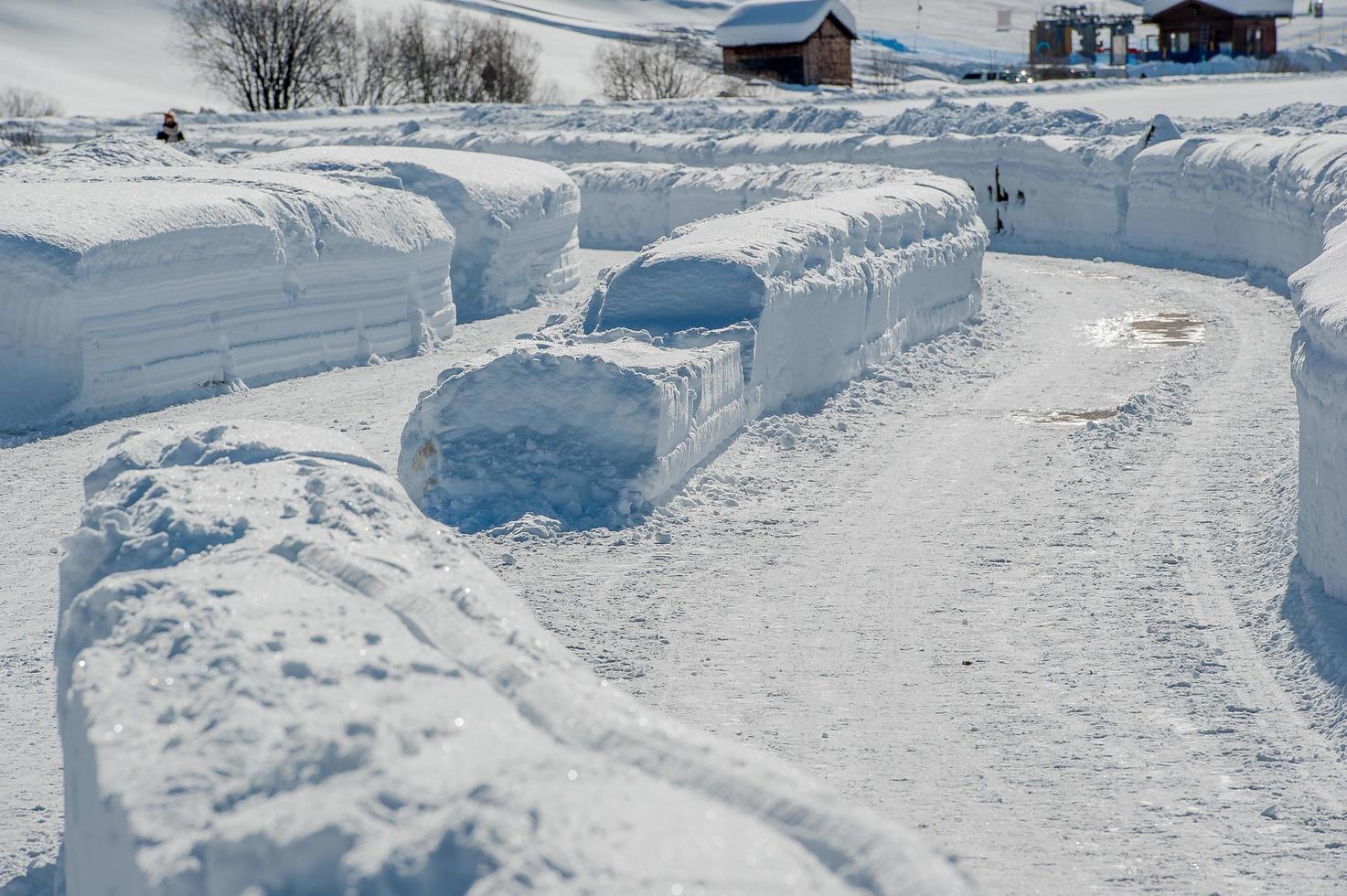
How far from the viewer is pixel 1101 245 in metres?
14.6

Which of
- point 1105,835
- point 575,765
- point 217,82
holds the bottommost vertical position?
point 1105,835

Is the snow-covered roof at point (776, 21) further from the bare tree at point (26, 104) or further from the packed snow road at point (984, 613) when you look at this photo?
the packed snow road at point (984, 613)

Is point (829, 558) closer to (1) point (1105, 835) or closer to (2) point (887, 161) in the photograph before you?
(1) point (1105, 835)

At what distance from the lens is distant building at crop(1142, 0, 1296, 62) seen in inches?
1654

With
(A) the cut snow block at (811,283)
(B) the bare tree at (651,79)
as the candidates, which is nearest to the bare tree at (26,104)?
(B) the bare tree at (651,79)

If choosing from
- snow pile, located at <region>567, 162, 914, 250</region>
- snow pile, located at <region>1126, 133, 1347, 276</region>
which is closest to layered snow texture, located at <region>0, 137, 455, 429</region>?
snow pile, located at <region>567, 162, 914, 250</region>

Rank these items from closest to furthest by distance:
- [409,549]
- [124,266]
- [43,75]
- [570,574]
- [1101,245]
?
[409,549], [570,574], [124,266], [1101,245], [43,75]

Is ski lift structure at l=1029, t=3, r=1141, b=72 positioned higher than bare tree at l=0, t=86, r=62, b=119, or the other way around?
ski lift structure at l=1029, t=3, r=1141, b=72

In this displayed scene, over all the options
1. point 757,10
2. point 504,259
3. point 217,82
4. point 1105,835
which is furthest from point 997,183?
point 217,82

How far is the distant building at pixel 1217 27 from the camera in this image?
42000 millimetres

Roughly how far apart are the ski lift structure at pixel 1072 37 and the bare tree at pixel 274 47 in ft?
78.5

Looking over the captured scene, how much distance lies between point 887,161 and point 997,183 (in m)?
1.66

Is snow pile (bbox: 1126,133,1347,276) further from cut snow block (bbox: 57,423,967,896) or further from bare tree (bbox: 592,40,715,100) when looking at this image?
bare tree (bbox: 592,40,715,100)

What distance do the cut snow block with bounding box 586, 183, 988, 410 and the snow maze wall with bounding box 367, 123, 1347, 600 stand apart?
2.59m
